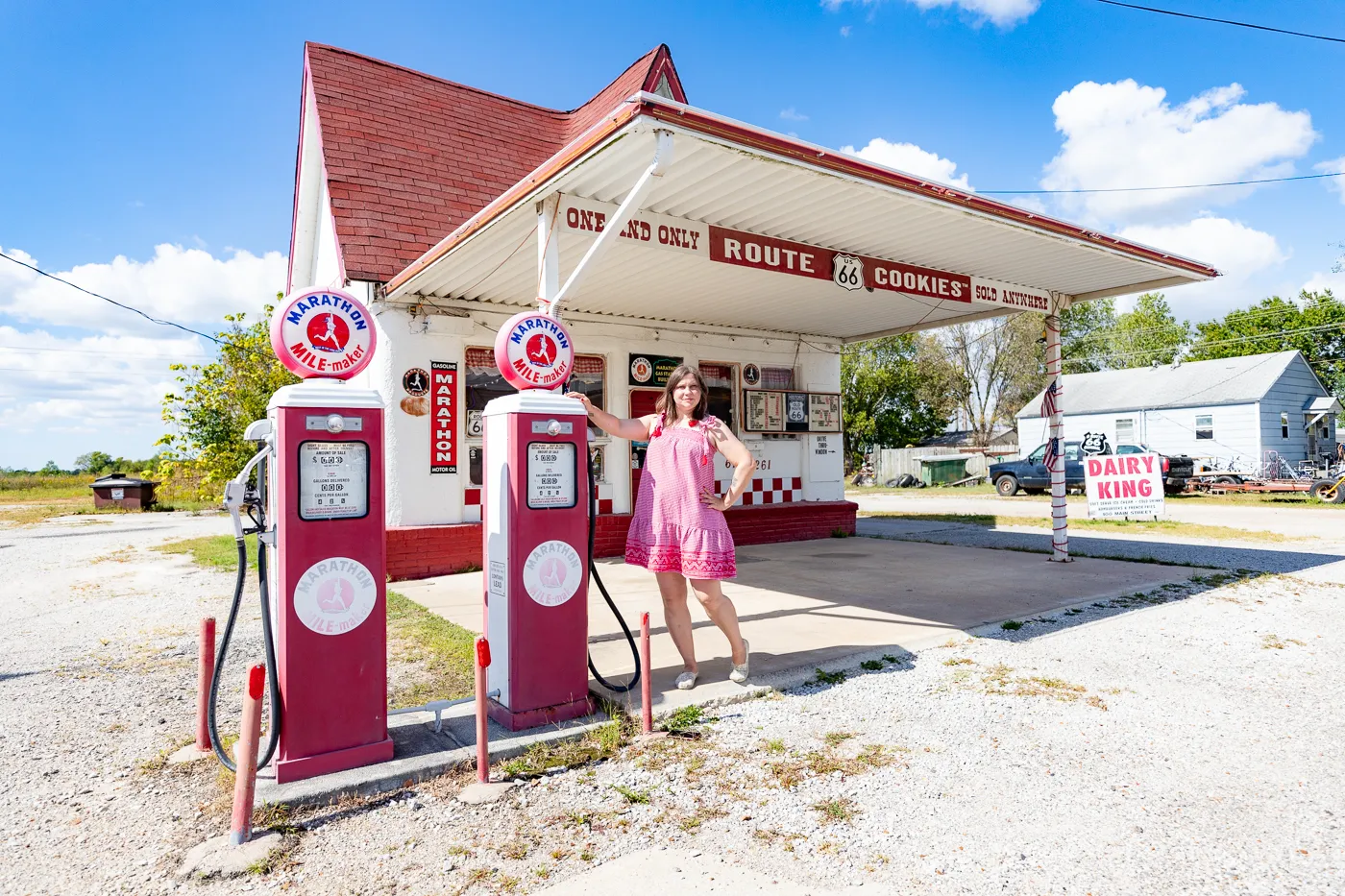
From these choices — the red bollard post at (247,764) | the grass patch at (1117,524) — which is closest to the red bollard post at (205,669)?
the red bollard post at (247,764)

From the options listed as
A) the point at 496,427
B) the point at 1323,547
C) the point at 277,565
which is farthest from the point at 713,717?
the point at 1323,547

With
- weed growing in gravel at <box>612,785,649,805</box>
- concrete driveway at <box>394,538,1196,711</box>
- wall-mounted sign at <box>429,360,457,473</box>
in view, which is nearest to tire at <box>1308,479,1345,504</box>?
concrete driveway at <box>394,538,1196,711</box>

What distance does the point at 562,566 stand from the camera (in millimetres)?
3822

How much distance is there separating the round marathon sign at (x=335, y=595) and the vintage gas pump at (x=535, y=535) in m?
0.69

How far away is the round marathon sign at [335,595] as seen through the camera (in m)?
3.10

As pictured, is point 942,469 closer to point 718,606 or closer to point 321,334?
point 718,606

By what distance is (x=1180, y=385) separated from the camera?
27.4 m

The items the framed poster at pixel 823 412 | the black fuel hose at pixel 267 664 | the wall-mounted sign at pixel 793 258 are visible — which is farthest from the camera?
the framed poster at pixel 823 412

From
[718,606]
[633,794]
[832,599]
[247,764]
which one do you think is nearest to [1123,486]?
[832,599]

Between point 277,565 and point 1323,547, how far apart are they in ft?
40.3

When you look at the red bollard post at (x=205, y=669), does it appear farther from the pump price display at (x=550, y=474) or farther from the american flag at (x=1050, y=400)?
the american flag at (x=1050, y=400)

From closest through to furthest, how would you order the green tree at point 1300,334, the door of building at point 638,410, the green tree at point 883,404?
1. the door of building at point 638,410
2. the green tree at point 883,404
3. the green tree at point 1300,334

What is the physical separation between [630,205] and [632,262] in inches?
104

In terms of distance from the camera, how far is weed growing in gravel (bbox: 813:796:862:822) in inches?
113
